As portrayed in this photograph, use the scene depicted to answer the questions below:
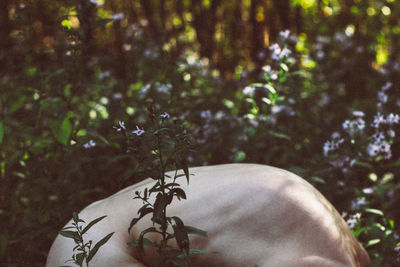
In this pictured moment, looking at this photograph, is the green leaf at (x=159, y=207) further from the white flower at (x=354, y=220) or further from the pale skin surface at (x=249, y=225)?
the white flower at (x=354, y=220)

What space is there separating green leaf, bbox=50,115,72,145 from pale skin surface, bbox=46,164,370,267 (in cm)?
40

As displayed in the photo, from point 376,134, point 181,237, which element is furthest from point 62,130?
point 376,134

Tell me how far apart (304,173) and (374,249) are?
500 millimetres

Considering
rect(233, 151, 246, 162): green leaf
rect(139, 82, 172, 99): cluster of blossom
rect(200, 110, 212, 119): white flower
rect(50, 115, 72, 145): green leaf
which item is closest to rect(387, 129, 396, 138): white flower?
rect(233, 151, 246, 162): green leaf

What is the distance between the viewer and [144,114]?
8.50ft

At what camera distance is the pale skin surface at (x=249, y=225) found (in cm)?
166

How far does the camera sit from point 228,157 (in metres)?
2.71

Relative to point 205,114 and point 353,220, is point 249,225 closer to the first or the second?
point 353,220

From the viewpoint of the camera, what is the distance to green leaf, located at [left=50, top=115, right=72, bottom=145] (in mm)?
2088

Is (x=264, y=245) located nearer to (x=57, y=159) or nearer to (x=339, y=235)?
(x=339, y=235)

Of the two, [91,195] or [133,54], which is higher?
[133,54]

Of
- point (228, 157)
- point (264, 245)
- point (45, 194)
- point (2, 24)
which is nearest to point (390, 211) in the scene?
point (228, 157)

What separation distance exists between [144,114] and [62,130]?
1.93 ft

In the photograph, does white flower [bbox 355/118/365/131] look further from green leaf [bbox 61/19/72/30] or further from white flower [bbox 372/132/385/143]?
green leaf [bbox 61/19/72/30]
